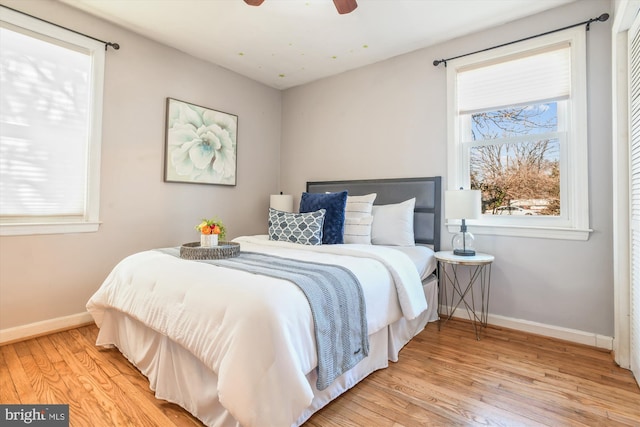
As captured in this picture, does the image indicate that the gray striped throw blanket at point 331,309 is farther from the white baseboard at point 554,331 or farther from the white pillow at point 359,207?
the white baseboard at point 554,331

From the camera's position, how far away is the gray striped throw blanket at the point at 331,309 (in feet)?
4.77

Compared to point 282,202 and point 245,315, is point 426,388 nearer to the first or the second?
point 245,315

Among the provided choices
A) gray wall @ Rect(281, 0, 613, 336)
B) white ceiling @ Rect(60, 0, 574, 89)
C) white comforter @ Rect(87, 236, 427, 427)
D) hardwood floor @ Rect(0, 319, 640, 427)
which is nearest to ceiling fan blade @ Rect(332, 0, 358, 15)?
white ceiling @ Rect(60, 0, 574, 89)

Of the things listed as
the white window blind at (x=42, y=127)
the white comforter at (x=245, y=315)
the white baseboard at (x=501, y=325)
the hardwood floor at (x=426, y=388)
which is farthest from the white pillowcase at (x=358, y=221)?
the white window blind at (x=42, y=127)

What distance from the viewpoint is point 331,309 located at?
5.05 feet

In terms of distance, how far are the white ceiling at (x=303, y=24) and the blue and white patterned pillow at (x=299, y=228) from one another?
168 cm

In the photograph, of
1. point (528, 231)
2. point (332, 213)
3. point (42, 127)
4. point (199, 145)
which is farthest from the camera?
point (199, 145)

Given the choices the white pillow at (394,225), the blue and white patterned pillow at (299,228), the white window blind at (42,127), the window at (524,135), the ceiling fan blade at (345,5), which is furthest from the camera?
the white pillow at (394,225)

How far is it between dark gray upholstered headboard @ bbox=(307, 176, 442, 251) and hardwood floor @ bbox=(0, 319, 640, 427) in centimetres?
106

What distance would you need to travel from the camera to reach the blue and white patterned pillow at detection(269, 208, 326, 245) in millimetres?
2758

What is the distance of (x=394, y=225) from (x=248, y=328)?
1.99 meters

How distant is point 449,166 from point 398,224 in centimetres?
75

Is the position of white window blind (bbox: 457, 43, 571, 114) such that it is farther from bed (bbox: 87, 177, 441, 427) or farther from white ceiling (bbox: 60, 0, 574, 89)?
bed (bbox: 87, 177, 441, 427)

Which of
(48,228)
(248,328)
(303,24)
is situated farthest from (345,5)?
(48,228)
